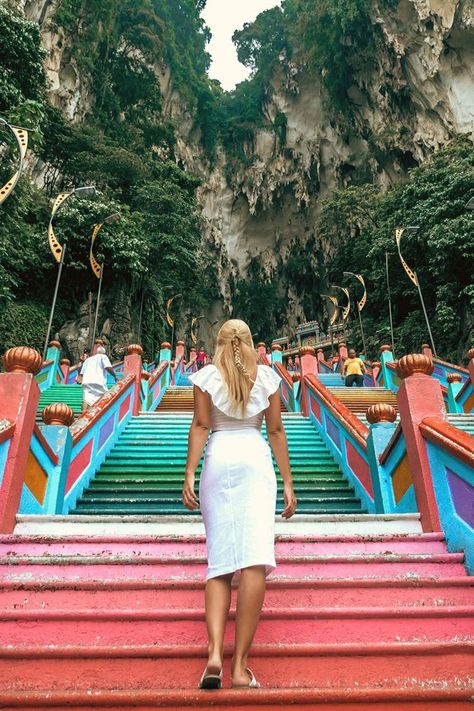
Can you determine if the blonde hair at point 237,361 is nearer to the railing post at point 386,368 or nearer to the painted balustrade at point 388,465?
the painted balustrade at point 388,465

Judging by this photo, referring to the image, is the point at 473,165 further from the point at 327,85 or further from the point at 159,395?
the point at 159,395

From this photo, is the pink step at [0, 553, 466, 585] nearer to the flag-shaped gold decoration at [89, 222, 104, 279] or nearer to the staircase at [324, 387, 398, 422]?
the staircase at [324, 387, 398, 422]

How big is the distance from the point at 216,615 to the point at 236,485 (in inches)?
18.2

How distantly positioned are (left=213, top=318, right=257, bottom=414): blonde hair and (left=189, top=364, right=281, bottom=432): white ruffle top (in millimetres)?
25

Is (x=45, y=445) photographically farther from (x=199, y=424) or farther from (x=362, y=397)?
(x=362, y=397)

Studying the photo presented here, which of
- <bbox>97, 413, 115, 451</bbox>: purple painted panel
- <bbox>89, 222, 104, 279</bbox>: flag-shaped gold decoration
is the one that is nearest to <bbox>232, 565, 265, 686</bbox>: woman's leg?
<bbox>97, 413, 115, 451</bbox>: purple painted panel

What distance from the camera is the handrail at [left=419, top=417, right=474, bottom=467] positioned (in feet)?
8.02

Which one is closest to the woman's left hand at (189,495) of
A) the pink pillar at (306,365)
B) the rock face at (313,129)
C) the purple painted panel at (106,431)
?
the purple painted panel at (106,431)

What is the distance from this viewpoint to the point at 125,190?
22734mm

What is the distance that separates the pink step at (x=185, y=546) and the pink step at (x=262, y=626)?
52cm

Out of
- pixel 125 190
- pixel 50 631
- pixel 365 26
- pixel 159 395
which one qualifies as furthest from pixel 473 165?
pixel 50 631

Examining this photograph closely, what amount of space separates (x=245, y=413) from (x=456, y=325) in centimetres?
1752

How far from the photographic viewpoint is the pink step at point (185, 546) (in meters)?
2.58

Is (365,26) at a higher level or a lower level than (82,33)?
higher
